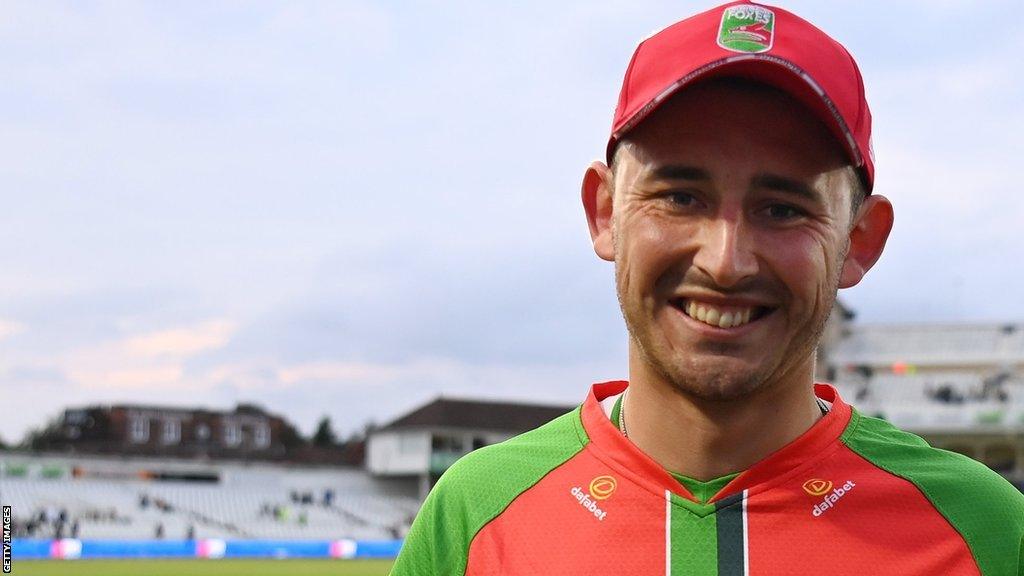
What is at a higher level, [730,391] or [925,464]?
[730,391]

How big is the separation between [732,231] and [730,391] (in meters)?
0.35

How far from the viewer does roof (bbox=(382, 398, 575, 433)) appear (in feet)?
201

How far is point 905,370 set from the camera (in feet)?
227

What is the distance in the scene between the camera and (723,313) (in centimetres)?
260

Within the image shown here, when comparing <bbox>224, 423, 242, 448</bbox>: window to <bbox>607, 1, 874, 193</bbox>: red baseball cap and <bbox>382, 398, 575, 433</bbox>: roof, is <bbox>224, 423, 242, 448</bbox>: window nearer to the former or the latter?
<bbox>382, 398, 575, 433</bbox>: roof

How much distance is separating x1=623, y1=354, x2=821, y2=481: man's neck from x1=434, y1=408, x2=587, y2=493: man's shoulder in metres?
0.27

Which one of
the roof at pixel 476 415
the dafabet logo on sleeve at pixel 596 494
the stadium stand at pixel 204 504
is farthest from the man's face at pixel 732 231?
the roof at pixel 476 415

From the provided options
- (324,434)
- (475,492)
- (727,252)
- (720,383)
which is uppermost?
(727,252)

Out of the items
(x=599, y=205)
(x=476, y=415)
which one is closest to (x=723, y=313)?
(x=599, y=205)

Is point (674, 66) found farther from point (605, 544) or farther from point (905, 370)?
point (905, 370)

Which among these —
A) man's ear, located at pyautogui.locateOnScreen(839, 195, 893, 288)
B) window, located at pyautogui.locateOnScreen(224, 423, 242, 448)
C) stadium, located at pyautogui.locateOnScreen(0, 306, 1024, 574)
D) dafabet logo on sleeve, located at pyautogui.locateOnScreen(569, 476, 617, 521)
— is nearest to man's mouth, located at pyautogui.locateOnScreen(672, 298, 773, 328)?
man's ear, located at pyautogui.locateOnScreen(839, 195, 893, 288)

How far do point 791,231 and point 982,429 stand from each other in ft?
200

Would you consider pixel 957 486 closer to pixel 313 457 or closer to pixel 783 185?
pixel 783 185

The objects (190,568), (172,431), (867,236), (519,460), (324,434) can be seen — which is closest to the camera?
(867,236)
